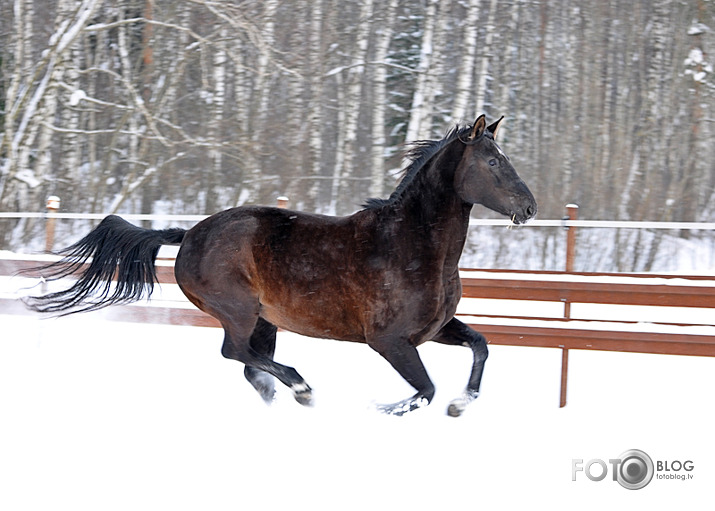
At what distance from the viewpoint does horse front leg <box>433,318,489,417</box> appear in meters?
3.59

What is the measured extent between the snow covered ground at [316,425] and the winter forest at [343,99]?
13.3 feet

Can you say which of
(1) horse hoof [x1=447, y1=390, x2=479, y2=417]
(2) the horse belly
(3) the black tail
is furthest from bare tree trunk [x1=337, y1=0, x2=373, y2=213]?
(1) horse hoof [x1=447, y1=390, x2=479, y2=417]

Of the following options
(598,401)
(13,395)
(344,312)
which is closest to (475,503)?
(344,312)

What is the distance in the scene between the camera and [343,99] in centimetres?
982

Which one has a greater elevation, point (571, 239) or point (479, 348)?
point (571, 239)

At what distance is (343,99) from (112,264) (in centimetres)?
614

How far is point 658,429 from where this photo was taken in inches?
151

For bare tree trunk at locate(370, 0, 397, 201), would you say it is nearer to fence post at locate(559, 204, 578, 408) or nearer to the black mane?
fence post at locate(559, 204, 578, 408)

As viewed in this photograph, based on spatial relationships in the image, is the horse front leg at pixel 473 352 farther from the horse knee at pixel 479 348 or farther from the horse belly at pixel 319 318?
the horse belly at pixel 319 318

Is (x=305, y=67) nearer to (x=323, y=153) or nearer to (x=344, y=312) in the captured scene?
(x=323, y=153)

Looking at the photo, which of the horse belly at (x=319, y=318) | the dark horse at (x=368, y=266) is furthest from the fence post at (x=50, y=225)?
the horse belly at (x=319, y=318)

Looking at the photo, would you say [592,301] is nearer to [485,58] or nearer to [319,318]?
[319,318]

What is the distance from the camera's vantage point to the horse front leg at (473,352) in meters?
3.59

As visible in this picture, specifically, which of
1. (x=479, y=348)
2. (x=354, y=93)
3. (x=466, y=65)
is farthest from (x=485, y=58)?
(x=479, y=348)
